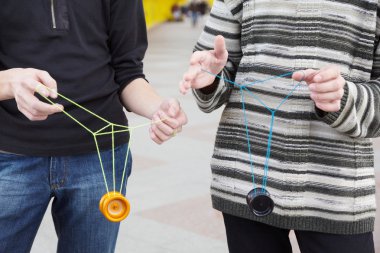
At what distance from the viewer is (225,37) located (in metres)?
2.06

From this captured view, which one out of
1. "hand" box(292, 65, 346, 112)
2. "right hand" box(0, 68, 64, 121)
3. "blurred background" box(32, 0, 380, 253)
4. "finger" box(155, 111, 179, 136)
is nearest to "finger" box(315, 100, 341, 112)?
"hand" box(292, 65, 346, 112)

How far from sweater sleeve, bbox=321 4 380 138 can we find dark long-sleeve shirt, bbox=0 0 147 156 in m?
0.59

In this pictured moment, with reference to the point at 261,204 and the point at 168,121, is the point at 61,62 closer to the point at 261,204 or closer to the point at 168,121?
the point at 168,121

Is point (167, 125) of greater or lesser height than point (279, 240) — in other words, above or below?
above

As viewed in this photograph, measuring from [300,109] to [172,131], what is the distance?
1.08 ft

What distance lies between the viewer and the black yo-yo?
6.10ft

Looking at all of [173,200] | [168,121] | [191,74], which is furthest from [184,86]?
[173,200]

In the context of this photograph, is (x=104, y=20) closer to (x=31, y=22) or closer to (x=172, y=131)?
(x=31, y=22)

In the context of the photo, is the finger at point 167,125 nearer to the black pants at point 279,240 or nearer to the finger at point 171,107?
the finger at point 171,107

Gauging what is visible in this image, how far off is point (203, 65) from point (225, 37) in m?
0.27

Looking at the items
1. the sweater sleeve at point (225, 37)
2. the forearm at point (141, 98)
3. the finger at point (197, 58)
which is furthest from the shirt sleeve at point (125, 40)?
the finger at point (197, 58)

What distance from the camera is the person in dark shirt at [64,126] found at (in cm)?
187

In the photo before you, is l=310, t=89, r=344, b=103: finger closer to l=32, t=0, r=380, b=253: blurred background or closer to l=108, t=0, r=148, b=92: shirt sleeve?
l=108, t=0, r=148, b=92: shirt sleeve

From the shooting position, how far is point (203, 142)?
21.9 ft
